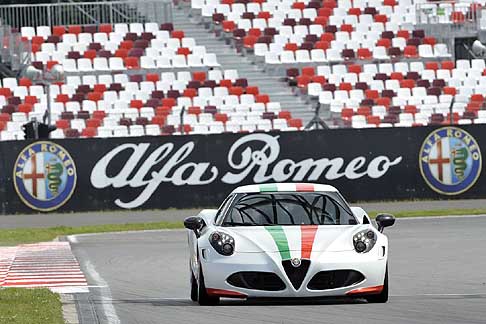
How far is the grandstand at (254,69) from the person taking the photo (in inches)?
1484

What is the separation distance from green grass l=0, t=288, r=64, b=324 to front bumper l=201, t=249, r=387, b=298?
4.98 ft

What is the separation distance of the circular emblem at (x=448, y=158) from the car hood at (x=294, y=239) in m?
21.0

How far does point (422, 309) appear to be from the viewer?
12.7 meters

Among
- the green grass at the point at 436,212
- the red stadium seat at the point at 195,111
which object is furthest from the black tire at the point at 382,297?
the red stadium seat at the point at 195,111

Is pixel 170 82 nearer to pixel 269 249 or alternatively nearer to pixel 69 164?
pixel 69 164

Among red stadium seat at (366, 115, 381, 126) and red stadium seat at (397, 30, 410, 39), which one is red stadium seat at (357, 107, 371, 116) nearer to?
red stadium seat at (366, 115, 381, 126)

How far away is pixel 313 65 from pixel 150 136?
42.5 ft

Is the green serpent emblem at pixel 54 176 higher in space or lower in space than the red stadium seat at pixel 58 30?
lower

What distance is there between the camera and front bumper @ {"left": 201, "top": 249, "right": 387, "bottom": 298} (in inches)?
507

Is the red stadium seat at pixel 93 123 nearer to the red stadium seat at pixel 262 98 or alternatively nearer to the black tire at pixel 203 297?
the red stadium seat at pixel 262 98

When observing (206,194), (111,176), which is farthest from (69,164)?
(206,194)

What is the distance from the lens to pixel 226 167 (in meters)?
34.0

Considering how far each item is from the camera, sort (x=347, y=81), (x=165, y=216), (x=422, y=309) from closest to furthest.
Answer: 1. (x=422, y=309)
2. (x=165, y=216)
3. (x=347, y=81)

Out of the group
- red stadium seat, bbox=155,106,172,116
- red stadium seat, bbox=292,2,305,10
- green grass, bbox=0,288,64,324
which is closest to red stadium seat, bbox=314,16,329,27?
red stadium seat, bbox=292,2,305,10
